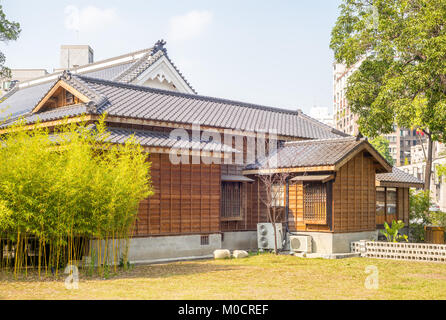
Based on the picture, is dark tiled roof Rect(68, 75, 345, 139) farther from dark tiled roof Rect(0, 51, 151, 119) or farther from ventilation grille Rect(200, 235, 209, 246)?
dark tiled roof Rect(0, 51, 151, 119)

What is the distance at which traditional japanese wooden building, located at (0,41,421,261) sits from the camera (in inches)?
617

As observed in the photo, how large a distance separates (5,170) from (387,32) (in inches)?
534

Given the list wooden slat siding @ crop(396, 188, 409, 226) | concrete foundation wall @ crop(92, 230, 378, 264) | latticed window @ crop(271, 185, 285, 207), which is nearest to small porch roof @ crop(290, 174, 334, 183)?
latticed window @ crop(271, 185, 285, 207)

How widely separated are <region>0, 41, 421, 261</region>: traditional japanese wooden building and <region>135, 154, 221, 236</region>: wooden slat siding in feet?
0.11

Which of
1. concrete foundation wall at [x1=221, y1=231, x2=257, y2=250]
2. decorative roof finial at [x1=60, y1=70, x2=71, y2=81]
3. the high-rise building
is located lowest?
concrete foundation wall at [x1=221, y1=231, x2=257, y2=250]

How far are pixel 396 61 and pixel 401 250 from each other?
271 inches

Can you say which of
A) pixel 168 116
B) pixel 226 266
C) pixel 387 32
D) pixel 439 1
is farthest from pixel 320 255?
pixel 439 1

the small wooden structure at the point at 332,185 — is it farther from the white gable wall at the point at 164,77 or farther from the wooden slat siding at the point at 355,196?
the white gable wall at the point at 164,77

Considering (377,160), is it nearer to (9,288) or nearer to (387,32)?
(387,32)

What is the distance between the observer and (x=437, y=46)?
16.1 meters

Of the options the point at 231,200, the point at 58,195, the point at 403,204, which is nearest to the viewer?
the point at 58,195

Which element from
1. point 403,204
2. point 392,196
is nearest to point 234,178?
point 392,196

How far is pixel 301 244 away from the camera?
17328 mm

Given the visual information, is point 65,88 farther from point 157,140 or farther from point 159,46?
point 159,46
